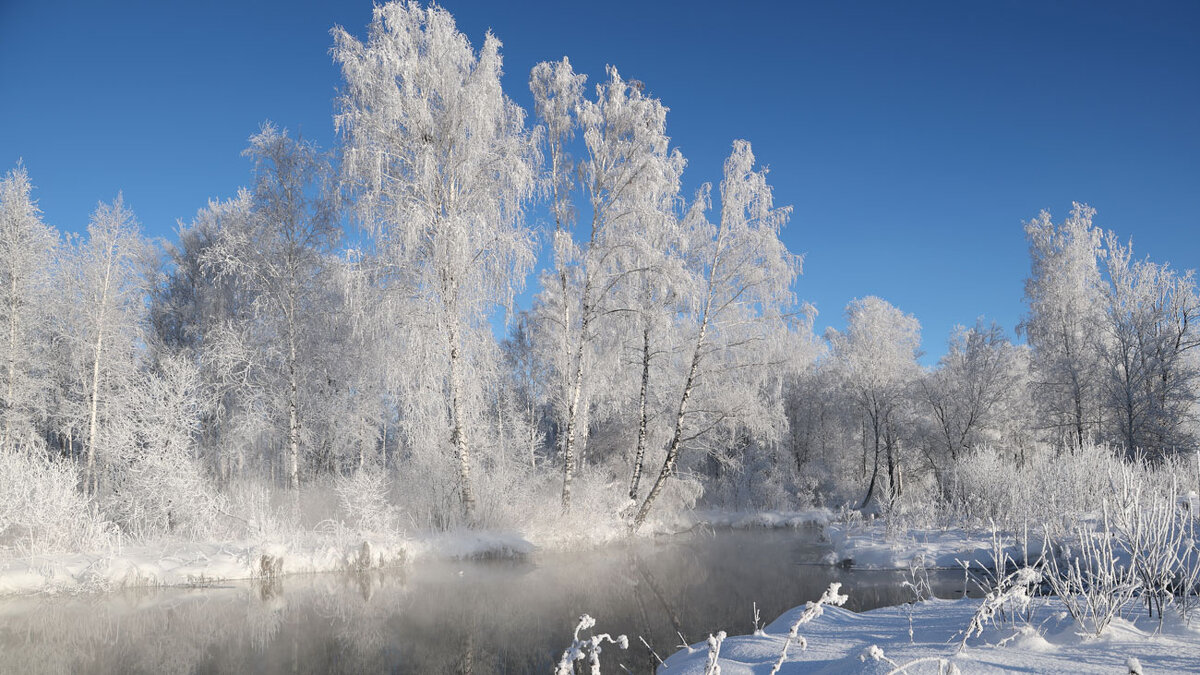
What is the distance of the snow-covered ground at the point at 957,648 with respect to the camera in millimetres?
3484

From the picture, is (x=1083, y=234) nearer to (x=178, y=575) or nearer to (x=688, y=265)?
(x=688, y=265)

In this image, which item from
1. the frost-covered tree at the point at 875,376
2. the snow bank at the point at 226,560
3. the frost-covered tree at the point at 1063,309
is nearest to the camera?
the snow bank at the point at 226,560

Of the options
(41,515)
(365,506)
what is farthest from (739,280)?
(41,515)

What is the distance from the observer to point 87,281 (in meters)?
17.2

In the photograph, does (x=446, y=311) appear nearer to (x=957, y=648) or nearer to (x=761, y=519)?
(x=957, y=648)

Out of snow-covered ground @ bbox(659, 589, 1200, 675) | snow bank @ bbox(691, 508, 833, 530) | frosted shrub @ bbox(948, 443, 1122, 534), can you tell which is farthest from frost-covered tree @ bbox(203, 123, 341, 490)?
frosted shrub @ bbox(948, 443, 1122, 534)

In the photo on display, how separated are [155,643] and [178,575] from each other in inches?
137

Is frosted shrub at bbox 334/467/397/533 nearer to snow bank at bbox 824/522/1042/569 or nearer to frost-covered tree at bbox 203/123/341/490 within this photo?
frost-covered tree at bbox 203/123/341/490

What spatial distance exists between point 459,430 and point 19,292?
13312 millimetres

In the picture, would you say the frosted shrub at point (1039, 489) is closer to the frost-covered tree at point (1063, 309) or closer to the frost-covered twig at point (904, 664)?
the frost-covered tree at point (1063, 309)

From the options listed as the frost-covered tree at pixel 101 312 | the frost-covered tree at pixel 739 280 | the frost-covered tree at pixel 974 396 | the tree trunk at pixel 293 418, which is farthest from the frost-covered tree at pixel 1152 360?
the frost-covered tree at pixel 101 312

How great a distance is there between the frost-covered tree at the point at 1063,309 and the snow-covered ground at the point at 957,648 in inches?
829

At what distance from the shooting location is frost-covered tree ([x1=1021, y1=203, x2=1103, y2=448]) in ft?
73.4

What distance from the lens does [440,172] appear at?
13859mm
